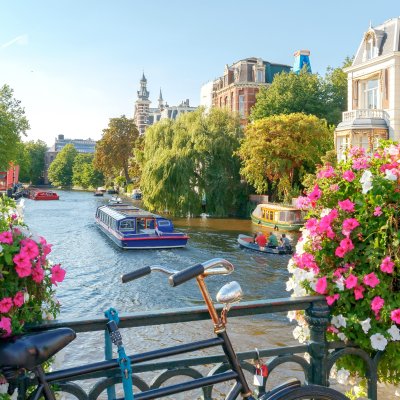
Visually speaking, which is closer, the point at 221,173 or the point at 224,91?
the point at 221,173

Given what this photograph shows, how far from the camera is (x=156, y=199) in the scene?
134ft

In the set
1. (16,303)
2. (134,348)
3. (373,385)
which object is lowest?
(134,348)

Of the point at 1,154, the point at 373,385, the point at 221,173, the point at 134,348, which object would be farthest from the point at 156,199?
the point at 373,385

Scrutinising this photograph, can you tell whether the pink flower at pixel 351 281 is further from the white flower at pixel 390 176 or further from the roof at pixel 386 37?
the roof at pixel 386 37

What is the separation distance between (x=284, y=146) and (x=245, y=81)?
20.2 m

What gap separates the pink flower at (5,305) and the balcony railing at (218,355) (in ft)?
0.73

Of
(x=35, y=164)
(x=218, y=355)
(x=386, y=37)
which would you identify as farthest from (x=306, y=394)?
(x=35, y=164)

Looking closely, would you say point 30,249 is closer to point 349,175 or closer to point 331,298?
point 331,298

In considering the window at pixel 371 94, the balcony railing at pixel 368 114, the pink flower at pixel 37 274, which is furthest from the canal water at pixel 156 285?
the window at pixel 371 94

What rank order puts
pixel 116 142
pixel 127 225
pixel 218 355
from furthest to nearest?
1. pixel 116 142
2. pixel 127 225
3. pixel 218 355

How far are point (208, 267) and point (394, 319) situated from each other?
1443 mm

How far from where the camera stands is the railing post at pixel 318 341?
3.32m

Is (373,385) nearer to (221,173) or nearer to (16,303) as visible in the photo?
(16,303)

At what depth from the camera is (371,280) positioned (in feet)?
10.8
